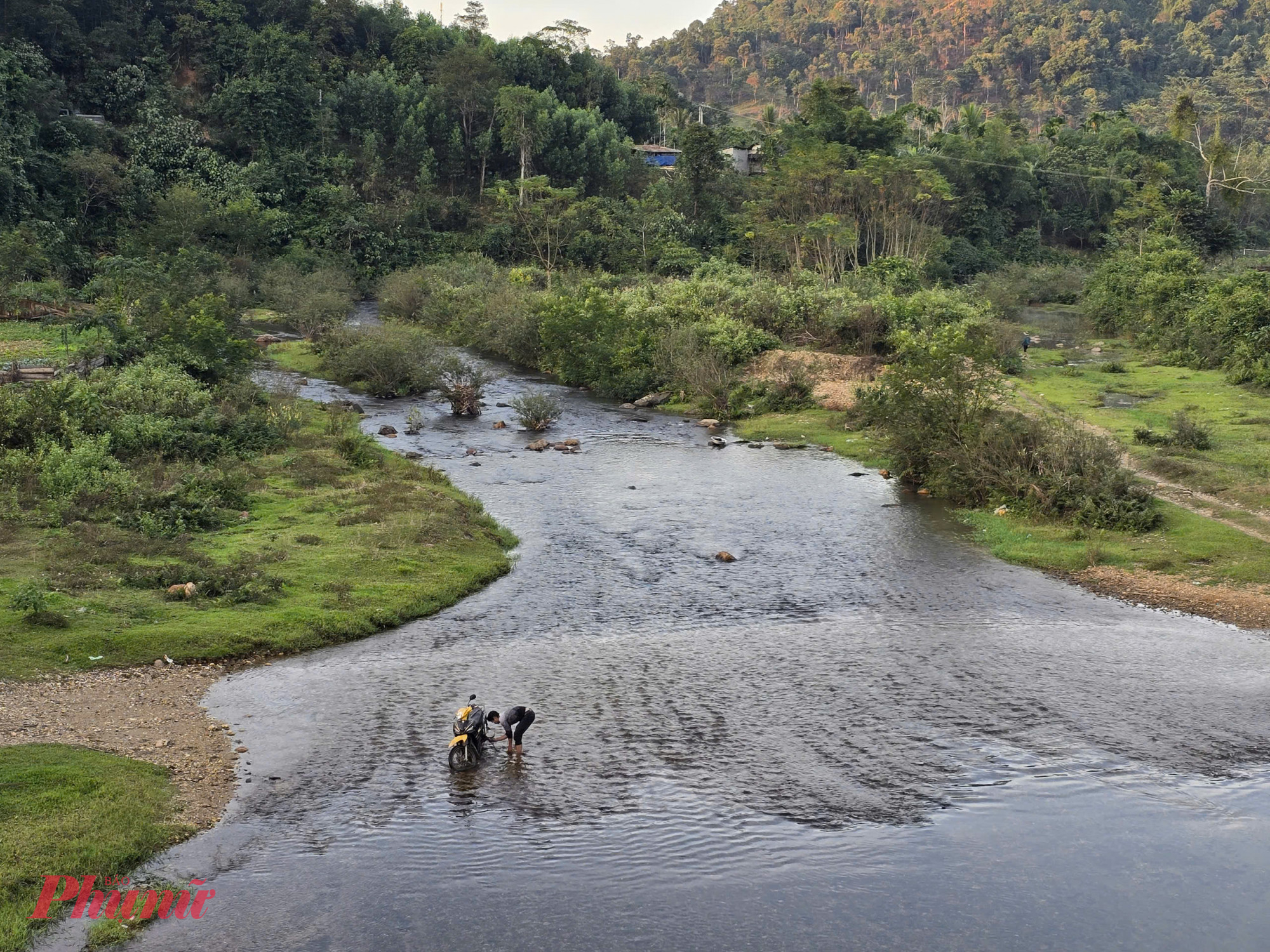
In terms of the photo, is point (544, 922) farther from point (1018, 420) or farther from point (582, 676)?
point (1018, 420)

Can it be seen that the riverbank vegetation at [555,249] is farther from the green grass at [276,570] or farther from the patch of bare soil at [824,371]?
the green grass at [276,570]

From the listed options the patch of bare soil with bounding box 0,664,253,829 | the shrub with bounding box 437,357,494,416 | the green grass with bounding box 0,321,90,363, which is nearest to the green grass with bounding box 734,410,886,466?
the shrub with bounding box 437,357,494,416

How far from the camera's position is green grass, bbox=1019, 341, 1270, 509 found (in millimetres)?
30594

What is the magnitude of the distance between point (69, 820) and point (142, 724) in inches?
131

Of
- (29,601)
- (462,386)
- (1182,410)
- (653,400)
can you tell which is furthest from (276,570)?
(1182,410)

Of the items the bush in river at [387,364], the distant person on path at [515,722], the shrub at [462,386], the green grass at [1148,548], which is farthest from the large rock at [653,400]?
the distant person on path at [515,722]

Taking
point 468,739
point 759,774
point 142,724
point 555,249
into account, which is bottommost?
point 759,774

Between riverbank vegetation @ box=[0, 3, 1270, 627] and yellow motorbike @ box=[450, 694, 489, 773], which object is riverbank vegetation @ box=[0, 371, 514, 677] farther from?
yellow motorbike @ box=[450, 694, 489, 773]

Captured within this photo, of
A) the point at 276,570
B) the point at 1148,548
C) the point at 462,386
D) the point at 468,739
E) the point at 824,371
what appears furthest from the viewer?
the point at 824,371

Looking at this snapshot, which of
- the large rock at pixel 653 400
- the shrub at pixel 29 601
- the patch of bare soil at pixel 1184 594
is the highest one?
the large rock at pixel 653 400

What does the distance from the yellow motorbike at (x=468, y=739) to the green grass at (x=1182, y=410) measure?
22375mm

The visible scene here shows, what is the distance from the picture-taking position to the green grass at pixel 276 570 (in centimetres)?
1864

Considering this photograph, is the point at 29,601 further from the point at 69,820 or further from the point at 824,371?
the point at 824,371
